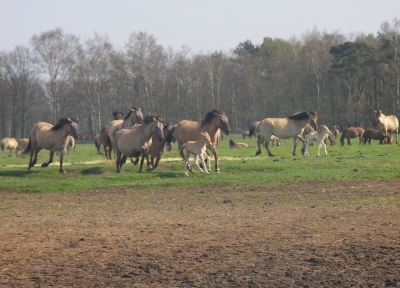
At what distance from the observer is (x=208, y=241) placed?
28.8 feet

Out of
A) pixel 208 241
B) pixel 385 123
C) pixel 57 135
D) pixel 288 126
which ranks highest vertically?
pixel 385 123

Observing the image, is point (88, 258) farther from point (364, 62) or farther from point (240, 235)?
point (364, 62)

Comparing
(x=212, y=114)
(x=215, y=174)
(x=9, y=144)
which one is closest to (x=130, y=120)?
(x=212, y=114)

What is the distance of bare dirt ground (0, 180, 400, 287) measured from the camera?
279 inches

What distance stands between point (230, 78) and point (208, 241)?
255ft

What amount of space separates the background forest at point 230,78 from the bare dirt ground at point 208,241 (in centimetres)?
5024

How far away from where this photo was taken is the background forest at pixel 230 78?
2586 inches

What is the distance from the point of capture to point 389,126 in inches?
1335

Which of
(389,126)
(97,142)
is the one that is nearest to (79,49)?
(97,142)

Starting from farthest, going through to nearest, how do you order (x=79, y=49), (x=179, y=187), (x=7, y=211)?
(x=79, y=49) < (x=179, y=187) < (x=7, y=211)

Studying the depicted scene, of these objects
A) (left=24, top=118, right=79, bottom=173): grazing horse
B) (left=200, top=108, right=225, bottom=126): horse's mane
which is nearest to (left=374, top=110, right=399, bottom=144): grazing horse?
(left=200, top=108, right=225, bottom=126): horse's mane

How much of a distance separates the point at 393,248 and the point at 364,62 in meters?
59.9

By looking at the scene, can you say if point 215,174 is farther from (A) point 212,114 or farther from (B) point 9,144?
(B) point 9,144

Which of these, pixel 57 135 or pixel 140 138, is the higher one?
pixel 57 135
